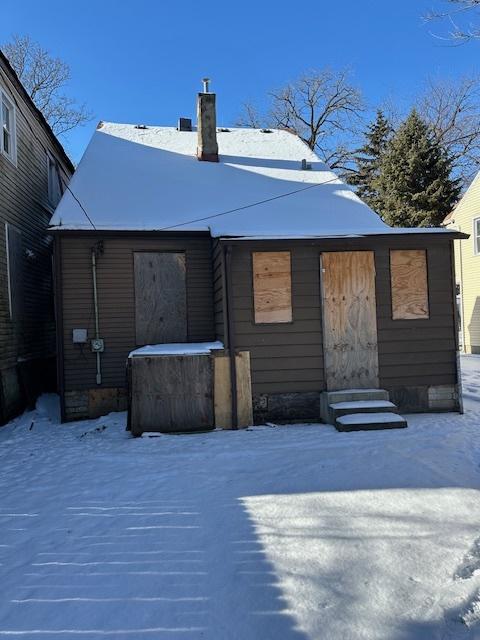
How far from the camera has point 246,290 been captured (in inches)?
302

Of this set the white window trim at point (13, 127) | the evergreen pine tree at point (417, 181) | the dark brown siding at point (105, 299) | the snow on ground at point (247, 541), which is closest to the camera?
the snow on ground at point (247, 541)

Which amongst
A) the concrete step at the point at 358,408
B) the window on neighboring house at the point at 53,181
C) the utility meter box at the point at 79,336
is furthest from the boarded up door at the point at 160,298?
the window on neighboring house at the point at 53,181

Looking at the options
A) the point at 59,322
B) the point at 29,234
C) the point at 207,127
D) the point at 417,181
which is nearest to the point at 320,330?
the point at 59,322

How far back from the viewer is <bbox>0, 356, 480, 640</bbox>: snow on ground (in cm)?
257

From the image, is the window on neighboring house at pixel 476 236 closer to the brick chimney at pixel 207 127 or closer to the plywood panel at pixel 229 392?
the brick chimney at pixel 207 127

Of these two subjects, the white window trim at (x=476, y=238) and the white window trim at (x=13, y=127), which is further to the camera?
the white window trim at (x=476, y=238)

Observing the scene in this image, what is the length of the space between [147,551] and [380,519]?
1767mm

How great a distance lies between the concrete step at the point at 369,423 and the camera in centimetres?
675

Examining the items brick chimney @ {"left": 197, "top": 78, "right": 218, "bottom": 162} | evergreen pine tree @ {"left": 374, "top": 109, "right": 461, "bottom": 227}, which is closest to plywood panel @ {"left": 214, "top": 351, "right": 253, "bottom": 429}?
brick chimney @ {"left": 197, "top": 78, "right": 218, "bottom": 162}

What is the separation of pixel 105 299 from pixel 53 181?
19.3ft

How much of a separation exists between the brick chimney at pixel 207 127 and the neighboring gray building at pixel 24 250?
3740mm

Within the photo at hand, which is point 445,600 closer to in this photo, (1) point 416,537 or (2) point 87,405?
(1) point 416,537

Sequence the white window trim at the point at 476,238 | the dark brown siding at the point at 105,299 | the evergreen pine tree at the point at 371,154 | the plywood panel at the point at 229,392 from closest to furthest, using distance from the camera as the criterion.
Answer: the plywood panel at the point at 229,392 → the dark brown siding at the point at 105,299 → the white window trim at the point at 476,238 → the evergreen pine tree at the point at 371,154

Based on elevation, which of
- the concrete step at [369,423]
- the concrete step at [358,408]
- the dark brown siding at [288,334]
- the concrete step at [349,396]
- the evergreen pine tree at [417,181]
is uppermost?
the evergreen pine tree at [417,181]
